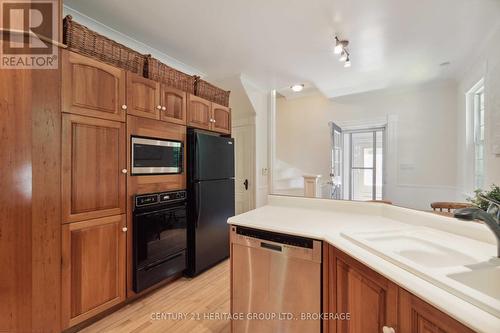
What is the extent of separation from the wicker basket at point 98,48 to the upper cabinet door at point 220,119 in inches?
36.0

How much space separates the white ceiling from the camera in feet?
5.99

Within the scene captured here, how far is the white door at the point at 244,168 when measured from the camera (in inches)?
144

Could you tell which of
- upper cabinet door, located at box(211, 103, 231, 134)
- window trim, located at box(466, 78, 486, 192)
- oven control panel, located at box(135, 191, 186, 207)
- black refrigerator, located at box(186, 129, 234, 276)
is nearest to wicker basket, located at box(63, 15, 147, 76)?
black refrigerator, located at box(186, 129, 234, 276)

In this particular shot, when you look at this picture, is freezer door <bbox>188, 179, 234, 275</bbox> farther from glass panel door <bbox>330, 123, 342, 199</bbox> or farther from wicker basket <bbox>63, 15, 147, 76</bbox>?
glass panel door <bbox>330, 123, 342, 199</bbox>

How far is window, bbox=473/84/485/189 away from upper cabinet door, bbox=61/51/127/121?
2.98 m

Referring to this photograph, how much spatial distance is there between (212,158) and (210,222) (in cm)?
74

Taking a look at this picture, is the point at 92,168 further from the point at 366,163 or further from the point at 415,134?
the point at 415,134

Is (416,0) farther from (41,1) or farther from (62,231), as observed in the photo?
(62,231)

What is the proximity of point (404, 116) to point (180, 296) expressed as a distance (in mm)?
3093

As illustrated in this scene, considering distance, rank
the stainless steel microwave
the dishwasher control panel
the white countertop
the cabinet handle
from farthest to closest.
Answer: the stainless steel microwave → the dishwasher control panel → the cabinet handle → the white countertop

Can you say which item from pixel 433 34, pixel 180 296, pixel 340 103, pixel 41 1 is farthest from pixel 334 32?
pixel 180 296

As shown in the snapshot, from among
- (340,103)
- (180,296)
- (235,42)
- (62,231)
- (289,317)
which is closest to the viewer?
→ (289,317)

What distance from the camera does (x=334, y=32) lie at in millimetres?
2188

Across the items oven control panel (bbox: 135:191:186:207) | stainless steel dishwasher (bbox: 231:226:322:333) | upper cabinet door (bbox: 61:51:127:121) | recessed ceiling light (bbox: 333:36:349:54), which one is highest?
recessed ceiling light (bbox: 333:36:349:54)
